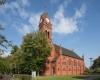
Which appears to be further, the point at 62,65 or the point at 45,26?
the point at 62,65

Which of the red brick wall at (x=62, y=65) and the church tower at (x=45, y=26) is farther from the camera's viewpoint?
the church tower at (x=45, y=26)

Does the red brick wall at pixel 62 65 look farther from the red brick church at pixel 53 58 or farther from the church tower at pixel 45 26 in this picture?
the church tower at pixel 45 26

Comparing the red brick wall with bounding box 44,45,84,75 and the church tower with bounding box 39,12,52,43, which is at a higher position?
the church tower with bounding box 39,12,52,43

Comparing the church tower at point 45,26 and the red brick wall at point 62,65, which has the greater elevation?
the church tower at point 45,26

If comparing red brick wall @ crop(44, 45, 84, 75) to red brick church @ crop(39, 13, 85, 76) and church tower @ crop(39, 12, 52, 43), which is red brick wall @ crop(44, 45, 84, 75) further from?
church tower @ crop(39, 12, 52, 43)

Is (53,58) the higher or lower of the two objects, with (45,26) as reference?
lower

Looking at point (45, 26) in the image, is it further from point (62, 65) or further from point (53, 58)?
point (62, 65)

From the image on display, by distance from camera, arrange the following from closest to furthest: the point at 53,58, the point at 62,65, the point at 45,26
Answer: the point at 53,58
the point at 45,26
the point at 62,65

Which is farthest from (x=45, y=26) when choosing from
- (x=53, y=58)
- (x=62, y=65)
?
(x=62, y=65)

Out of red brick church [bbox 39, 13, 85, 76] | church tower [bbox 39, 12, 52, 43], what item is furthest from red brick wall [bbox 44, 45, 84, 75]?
church tower [bbox 39, 12, 52, 43]

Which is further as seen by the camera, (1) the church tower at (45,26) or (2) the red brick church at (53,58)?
(1) the church tower at (45,26)

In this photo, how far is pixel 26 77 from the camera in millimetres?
38844

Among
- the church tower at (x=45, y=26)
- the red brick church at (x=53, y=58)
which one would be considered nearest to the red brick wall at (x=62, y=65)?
the red brick church at (x=53, y=58)

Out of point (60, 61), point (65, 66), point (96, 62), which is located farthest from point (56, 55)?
point (96, 62)
